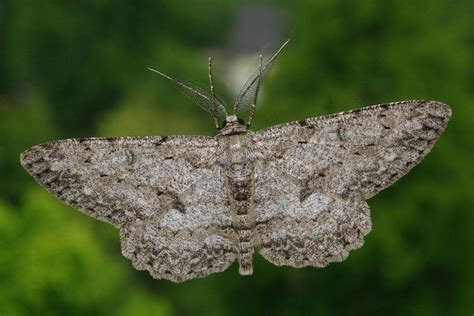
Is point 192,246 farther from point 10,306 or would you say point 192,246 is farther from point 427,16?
point 427,16

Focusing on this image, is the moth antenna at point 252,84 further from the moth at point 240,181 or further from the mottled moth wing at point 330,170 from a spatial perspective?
the mottled moth wing at point 330,170

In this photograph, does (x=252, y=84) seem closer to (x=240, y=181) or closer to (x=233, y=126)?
(x=233, y=126)

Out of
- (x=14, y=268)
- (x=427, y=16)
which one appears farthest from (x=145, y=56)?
(x=14, y=268)

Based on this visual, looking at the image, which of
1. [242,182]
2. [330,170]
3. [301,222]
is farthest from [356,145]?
[242,182]

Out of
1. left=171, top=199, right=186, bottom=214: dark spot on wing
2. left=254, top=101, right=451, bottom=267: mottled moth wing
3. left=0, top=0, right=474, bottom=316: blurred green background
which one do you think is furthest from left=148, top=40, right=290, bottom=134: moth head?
left=0, top=0, right=474, bottom=316: blurred green background

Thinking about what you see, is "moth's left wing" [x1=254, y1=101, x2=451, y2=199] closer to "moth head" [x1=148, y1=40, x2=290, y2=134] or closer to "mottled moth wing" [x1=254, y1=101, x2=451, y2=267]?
"mottled moth wing" [x1=254, y1=101, x2=451, y2=267]
